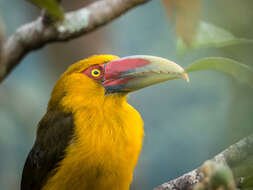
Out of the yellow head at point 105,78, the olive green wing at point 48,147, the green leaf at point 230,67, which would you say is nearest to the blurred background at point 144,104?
the yellow head at point 105,78

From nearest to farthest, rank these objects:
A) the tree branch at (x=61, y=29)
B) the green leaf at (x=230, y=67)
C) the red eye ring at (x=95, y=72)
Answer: the green leaf at (x=230, y=67), the red eye ring at (x=95, y=72), the tree branch at (x=61, y=29)

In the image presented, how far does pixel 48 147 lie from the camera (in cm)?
285

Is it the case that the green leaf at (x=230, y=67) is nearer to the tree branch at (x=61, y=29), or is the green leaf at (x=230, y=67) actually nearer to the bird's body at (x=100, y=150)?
the bird's body at (x=100, y=150)

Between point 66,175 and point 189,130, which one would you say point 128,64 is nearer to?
point 66,175

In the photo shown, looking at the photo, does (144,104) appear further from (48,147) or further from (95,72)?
(48,147)

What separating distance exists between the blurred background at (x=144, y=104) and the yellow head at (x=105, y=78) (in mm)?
2328

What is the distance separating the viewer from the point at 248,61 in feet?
3.14

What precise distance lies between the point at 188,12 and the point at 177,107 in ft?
17.7

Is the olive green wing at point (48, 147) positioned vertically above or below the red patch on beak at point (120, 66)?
below

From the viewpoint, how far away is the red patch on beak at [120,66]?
8.86ft

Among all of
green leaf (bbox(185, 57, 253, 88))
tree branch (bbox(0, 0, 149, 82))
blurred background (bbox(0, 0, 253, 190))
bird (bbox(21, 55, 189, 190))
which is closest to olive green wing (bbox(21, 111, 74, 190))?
bird (bbox(21, 55, 189, 190))

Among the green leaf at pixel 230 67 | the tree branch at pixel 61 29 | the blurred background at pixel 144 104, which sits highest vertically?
the tree branch at pixel 61 29

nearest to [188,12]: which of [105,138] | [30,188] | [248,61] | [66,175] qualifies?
[248,61]

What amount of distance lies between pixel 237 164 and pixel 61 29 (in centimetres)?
238
